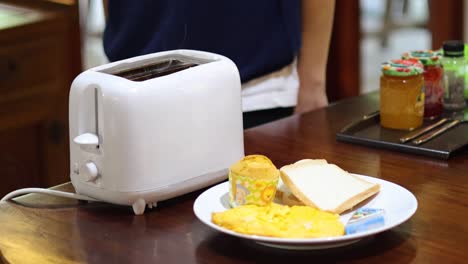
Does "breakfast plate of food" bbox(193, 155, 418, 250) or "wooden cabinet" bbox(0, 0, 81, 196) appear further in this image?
"wooden cabinet" bbox(0, 0, 81, 196)

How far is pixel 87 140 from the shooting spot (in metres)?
1.29

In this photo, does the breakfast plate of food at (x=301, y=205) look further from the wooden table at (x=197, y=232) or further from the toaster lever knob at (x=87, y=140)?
the toaster lever knob at (x=87, y=140)

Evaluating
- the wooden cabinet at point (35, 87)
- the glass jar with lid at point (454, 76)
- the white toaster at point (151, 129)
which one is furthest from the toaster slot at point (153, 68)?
the wooden cabinet at point (35, 87)

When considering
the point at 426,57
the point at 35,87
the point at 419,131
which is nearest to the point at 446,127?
the point at 419,131

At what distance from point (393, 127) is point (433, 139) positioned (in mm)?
110

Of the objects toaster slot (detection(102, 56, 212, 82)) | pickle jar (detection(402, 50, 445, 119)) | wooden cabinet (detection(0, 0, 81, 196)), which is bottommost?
wooden cabinet (detection(0, 0, 81, 196))

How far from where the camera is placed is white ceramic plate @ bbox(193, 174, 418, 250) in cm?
110

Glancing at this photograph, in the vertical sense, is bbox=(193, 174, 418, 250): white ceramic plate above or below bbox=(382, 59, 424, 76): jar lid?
below

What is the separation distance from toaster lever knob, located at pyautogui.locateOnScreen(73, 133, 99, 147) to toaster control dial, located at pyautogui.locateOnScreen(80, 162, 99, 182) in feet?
0.12

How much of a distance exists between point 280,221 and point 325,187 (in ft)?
0.46

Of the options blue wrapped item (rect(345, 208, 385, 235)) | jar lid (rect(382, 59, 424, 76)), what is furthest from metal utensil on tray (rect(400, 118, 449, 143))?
blue wrapped item (rect(345, 208, 385, 235))

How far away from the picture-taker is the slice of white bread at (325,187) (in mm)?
1219

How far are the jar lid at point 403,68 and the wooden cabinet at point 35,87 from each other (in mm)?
1696

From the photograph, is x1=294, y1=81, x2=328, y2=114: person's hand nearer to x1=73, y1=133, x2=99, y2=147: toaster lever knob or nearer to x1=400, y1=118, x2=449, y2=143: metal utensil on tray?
x1=400, y1=118, x2=449, y2=143: metal utensil on tray
